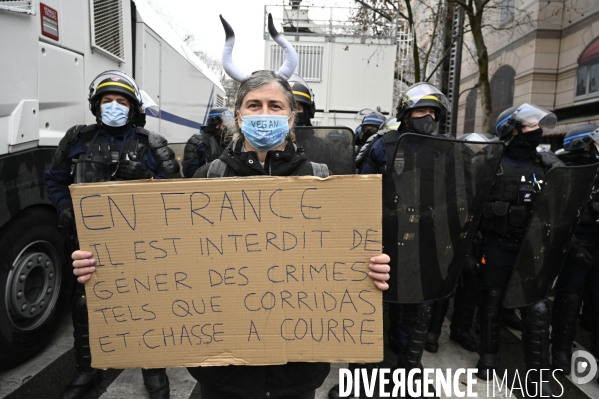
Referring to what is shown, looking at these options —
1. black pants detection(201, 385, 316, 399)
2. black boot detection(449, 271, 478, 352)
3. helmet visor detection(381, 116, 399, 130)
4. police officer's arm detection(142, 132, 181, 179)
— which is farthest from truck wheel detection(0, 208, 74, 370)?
helmet visor detection(381, 116, 399, 130)

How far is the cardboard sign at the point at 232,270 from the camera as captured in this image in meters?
1.53

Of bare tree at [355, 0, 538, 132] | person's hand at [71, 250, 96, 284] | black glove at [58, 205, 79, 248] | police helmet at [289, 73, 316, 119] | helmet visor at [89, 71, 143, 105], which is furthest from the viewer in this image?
bare tree at [355, 0, 538, 132]

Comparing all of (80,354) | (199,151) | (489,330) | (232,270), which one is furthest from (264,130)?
(199,151)

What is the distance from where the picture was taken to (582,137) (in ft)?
12.5

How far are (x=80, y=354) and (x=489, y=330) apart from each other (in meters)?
3.09

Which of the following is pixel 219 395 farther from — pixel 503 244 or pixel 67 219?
pixel 503 244


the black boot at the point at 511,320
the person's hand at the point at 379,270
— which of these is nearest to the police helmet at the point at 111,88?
the person's hand at the point at 379,270

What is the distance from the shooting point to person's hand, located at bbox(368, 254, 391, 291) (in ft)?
5.01

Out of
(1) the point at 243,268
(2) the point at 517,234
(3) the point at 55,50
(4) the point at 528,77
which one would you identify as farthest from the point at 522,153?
(4) the point at 528,77

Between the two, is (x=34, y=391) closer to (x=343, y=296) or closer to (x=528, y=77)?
(x=343, y=296)

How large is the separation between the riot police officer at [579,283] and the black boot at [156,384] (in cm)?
322

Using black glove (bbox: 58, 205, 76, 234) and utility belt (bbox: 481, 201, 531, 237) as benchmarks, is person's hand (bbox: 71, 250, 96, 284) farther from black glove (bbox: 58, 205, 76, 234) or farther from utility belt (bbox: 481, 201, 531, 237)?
utility belt (bbox: 481, 201, 531, 237)

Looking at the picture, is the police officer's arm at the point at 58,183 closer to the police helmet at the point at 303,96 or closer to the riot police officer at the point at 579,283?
the police helmet at the point at 303,96

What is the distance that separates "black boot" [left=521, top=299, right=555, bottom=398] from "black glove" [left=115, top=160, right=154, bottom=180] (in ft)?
9.91
